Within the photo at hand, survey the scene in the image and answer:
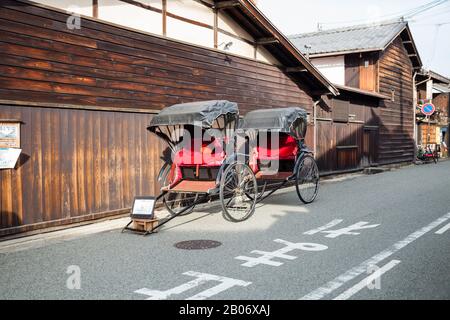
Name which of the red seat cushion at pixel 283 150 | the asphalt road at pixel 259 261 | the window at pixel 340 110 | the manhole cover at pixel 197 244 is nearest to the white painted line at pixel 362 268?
A: the asphalt road at pixel 259 261

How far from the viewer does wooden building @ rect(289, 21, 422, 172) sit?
60.0ft

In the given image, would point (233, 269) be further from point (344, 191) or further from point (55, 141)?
point (344, 191)

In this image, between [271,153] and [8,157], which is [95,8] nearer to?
[8,157]

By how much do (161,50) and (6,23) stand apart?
143 inches

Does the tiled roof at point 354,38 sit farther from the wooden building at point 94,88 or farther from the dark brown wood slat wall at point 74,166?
the dark brown wood slat wall at point 74,166

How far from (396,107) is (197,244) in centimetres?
2158

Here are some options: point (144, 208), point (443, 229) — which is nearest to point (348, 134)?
point (443, 229)

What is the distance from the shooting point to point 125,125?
916cm

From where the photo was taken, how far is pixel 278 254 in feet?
19.4

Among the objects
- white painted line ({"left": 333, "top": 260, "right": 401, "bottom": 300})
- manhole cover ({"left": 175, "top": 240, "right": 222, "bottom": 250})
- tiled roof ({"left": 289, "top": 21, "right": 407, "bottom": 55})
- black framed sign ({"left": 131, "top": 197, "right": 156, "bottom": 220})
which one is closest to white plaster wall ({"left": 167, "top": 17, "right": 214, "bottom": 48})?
black framed sign ({"left": 131, "top": 197, "right": 156, "bottom": 220})

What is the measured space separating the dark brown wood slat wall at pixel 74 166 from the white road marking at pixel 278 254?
389 centimetres

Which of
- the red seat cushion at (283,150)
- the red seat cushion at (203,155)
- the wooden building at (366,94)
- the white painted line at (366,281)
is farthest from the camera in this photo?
the wooden building at (366,94)

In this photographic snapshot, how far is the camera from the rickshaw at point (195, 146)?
309 inches

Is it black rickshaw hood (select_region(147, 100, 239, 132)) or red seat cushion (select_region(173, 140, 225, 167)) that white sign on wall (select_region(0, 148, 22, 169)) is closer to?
black rickshaw hood (select_region(147, 100, 239, 132))
